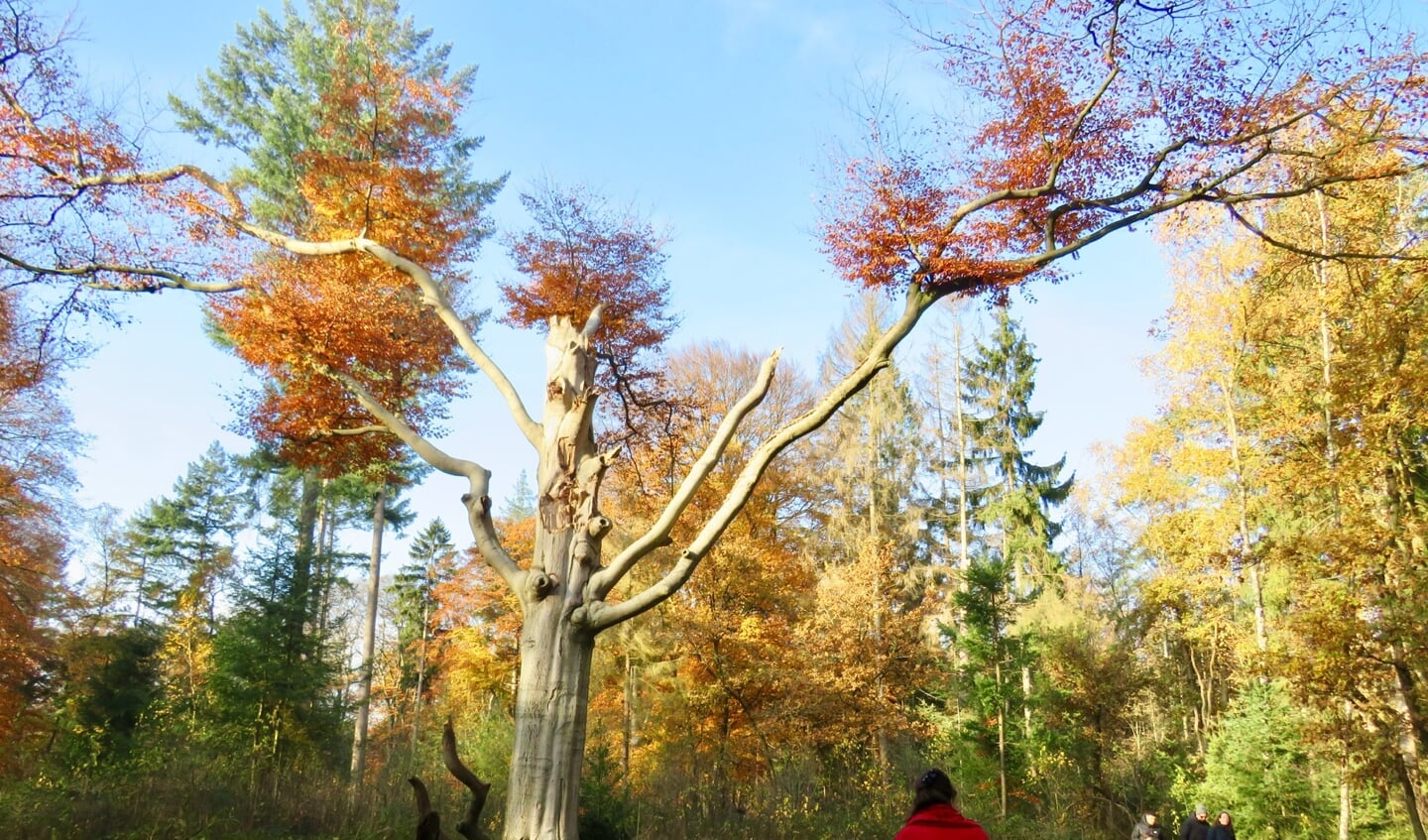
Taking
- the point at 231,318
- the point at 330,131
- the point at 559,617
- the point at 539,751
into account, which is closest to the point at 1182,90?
the point at 559,617

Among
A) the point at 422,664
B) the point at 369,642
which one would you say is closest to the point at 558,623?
the point at 369,642

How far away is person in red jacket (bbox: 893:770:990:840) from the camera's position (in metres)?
3.32

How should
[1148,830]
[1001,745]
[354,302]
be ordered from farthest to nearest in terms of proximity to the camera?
[1001,745]
[1148,830]
[354,302]

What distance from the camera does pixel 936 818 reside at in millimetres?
3402

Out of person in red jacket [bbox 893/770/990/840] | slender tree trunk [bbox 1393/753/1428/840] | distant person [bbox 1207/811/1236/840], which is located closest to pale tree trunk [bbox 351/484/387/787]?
distant person [bbox 1207/811/1236/840]

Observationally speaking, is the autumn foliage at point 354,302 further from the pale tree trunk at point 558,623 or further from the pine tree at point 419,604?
the pine tree at point 419,604

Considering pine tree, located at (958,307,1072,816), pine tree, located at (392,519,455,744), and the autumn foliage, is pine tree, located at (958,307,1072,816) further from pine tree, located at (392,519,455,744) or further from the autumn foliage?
pine tree, located at (392,519,455,744)

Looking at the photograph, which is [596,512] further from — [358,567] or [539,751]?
[358,567]

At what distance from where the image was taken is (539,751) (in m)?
6.41

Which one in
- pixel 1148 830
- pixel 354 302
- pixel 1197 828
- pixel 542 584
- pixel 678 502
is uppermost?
pixel 354 302

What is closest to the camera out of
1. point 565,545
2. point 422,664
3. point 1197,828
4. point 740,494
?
point 740,494

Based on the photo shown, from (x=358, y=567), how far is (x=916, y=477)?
20.1 meters

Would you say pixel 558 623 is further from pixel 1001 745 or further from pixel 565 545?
pixel 1001 745

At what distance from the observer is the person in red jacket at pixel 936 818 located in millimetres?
3320
